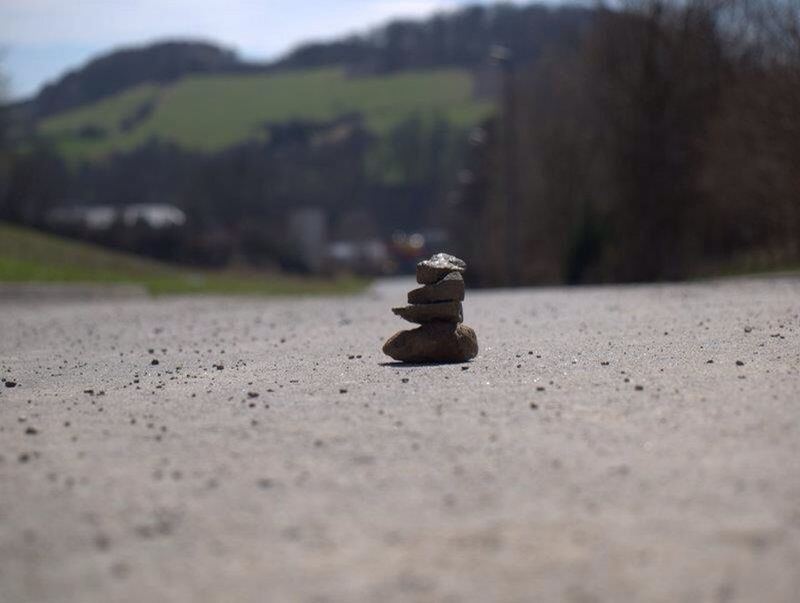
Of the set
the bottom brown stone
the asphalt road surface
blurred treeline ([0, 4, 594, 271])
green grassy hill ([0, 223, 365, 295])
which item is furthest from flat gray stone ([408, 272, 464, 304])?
blurred treeline ([0, 4, 594, 271])

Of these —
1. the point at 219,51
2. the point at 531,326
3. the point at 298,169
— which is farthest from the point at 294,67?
the point at 531,326

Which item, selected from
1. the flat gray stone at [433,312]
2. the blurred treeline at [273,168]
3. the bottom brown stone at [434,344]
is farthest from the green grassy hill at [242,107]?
the bottom brown stone at [434,344]

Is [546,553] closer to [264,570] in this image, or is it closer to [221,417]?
[264,570]

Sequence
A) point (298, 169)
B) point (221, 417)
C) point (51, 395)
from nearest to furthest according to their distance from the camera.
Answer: point (221, 417), point (51, 395), point (298, 169)

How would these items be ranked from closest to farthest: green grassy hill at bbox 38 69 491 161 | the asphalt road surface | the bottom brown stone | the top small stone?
the asphalt road surface < the bottom brown stone < the top small stone < green grassy hill at bbox 38 69 491 161

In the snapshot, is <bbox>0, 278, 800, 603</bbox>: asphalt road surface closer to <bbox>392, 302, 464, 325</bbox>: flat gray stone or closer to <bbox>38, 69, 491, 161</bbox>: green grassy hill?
<bbox>392, 302, 464, 325</bbox>: flat gray stone

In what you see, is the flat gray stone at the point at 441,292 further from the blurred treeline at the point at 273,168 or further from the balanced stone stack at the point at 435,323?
the blurred treeline at the point at 273,168
